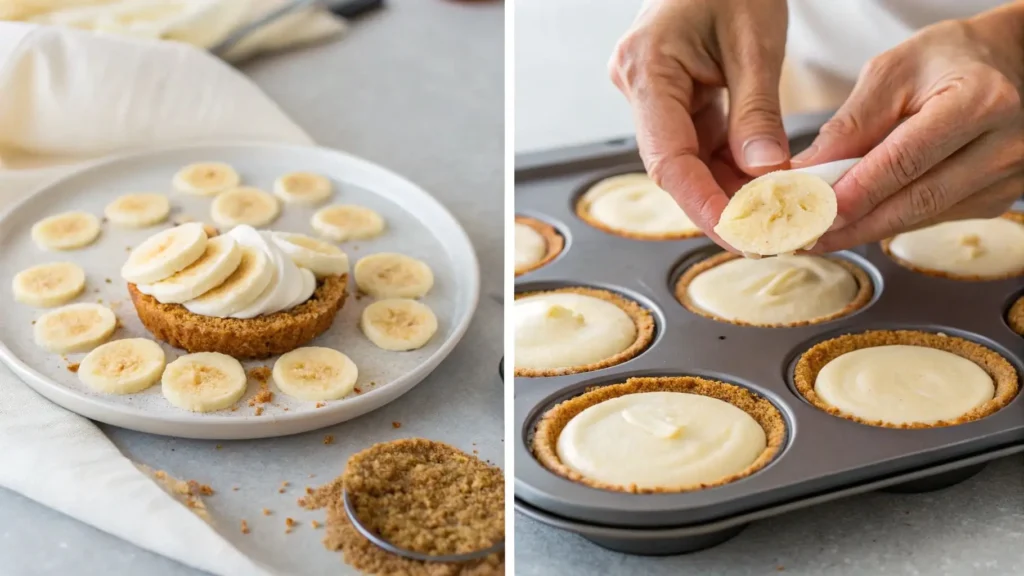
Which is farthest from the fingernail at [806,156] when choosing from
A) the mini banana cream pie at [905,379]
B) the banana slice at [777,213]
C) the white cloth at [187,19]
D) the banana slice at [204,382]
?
the white cloth at [187,19]

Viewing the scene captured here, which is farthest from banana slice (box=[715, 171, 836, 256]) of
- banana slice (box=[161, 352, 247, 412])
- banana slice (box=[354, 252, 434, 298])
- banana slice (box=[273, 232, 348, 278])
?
banana slice (box=[161, 352, 247, 412])

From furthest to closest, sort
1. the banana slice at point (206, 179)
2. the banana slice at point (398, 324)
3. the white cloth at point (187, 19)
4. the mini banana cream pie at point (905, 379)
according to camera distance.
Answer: the white cloth at point (187, 19)
the banana slice at point (206, 179)
the banana slice at point (398, 324)
the mini banana cream pie at point (905, 379)

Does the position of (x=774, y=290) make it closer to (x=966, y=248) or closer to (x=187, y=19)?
(x=966, y=248)

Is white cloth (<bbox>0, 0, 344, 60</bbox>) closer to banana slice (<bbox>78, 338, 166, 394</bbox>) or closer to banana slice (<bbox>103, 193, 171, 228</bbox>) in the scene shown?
banana slice (<bbox>103, 193, 171, 228</bbox>)

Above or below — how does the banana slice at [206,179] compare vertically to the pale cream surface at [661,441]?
below

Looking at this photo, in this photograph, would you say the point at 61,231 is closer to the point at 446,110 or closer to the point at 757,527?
the point at 446,110

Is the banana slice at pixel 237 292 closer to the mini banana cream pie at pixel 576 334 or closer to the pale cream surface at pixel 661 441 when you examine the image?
the mini banana cream pie at pixel 576 334

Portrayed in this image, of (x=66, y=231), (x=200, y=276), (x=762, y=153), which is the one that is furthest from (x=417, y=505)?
(x=66, y=231)
